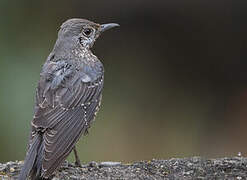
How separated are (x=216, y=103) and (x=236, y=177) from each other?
5360 mm

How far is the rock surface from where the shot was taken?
8.08 metres

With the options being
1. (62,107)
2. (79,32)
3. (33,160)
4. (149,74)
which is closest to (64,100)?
(62,107)

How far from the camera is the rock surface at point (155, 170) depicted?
808 centimetres

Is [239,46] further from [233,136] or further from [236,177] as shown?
[236,177]

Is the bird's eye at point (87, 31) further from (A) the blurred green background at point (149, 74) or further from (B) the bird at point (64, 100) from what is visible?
(A) the blurred green background at point (149, 74)

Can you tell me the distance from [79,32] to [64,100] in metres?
1.22

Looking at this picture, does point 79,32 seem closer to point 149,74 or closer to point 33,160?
point 33,160

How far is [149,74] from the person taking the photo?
13547 millimetres

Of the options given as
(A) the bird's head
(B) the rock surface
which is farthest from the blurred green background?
(B) the rock surface

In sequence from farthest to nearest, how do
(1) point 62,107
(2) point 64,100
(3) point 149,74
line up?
(3) point 149,74 → (2) point 64,100 → (1) point 62,107

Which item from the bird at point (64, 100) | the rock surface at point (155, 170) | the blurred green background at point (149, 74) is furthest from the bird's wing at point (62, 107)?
the blurred green background at point (149, 74)

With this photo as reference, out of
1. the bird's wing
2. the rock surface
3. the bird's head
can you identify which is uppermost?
the bird's head

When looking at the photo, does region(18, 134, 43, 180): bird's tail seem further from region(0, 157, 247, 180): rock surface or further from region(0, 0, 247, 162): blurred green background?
region(0, 0, 247, 162): blurred green background

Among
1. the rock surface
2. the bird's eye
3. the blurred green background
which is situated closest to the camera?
the rock surface
